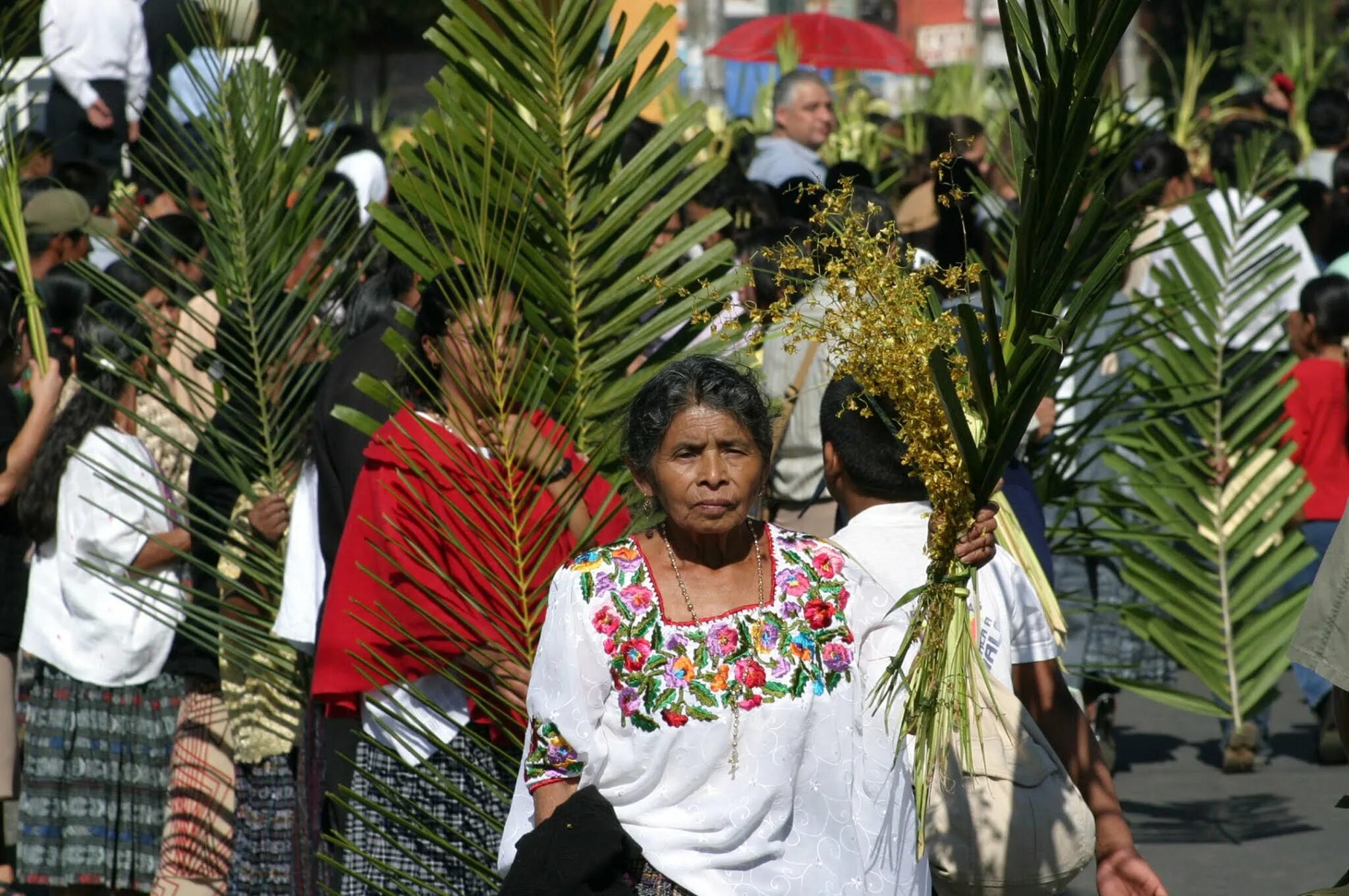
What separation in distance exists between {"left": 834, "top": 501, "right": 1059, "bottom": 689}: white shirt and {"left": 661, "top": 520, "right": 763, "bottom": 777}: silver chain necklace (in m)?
0.29

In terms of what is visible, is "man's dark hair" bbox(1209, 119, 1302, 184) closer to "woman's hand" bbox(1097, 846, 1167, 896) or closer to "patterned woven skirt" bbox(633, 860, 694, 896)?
"woman's hand" bbox(1097, 846, 1167, 896)

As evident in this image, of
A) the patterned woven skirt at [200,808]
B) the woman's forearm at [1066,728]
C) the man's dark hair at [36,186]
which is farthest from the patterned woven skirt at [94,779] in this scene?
the woman's forearm at [1066,728]

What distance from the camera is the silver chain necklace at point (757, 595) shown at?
3.16 meters

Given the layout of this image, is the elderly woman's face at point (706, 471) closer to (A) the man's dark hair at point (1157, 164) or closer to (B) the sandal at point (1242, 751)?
(B) the sandal at point (1242, 751)

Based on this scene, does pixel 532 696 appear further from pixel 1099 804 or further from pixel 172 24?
pixel 172 24

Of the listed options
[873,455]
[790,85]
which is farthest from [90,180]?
[873,455]

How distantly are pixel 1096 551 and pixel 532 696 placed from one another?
2711 mm

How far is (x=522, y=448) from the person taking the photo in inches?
174

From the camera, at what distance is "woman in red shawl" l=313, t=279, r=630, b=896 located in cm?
434

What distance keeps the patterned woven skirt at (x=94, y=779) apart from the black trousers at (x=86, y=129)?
19.5 feet

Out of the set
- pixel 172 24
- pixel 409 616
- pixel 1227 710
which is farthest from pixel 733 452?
pixel 172 24

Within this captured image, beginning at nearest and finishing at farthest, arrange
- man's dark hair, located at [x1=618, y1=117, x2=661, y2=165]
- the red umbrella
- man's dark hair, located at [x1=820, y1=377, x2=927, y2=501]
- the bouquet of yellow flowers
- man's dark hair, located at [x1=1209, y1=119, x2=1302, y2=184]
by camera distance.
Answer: the bouquet of yellow flowers
man's dark hair, located at [x1=820, y1=377, x2=927, y2=501]
man's dark hair, located at [x1=618, y1=117, x2=661, y2=165]
man's dark hair, located at [x1=1209, y1=119, x2=1302, y2=184]
the red umbrella

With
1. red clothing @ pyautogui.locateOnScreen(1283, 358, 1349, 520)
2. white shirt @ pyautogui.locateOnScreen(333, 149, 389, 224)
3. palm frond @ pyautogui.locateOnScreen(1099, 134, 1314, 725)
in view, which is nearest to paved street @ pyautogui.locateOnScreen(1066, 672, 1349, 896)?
palm frond @ pyautogui.locateOnScreen(1099, 134, 1314, 725)

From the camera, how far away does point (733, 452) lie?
3.39 meters
